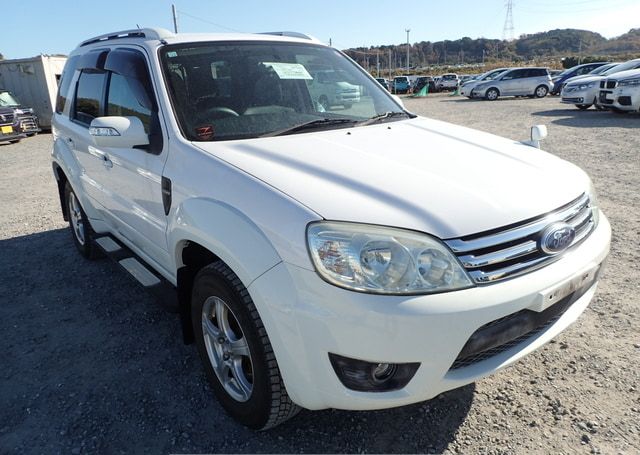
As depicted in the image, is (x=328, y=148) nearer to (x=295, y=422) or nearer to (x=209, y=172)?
(x=209, y=172)

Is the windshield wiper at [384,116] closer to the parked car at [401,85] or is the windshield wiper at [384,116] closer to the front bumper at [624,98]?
the front bumper at [624,98]

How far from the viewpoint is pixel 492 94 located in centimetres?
2538

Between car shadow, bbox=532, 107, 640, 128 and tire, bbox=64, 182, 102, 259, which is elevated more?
tire, bbox=64, 182, 102, 259

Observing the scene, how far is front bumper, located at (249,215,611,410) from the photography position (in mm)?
1723

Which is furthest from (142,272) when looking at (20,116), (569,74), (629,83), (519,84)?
(569,74)

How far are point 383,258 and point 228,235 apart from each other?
2.28 feet

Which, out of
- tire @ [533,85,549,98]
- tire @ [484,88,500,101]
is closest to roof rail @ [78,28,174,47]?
tire @ [484,88,500,101]

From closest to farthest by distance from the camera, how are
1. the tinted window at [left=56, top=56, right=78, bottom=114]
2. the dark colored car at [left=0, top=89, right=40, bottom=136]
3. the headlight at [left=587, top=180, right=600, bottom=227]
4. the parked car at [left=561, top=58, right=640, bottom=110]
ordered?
1. the headlight at [left=587, top=180, right=600, bottom=227]
2. the tinted window at [left=56, top=56, right=78, bottom=114]
3. the parked car at [left=561, top=58, right=640, bottom=110]
4. the dark colored car at [left=0, top=89, right=40, bottom=136]

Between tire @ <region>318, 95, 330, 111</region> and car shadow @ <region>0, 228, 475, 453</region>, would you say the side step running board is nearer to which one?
car shadow @ <region>0, 228, 475, 453</region>

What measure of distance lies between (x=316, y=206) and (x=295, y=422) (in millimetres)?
1232

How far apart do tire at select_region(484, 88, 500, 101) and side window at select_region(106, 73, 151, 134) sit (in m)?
25.1

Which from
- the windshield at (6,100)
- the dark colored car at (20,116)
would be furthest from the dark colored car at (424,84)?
the windshield at (6,100)

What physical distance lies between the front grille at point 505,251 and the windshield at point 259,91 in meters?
1.33

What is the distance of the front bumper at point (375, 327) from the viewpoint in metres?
1.72
